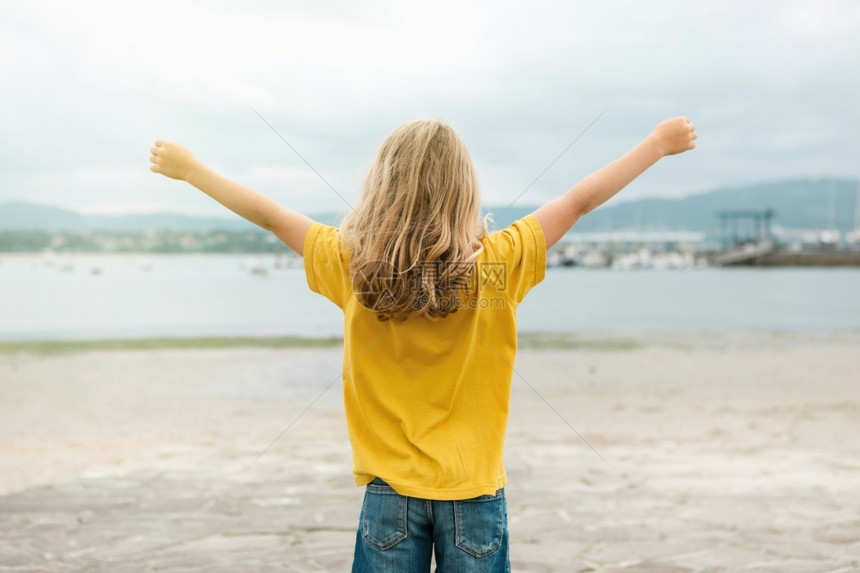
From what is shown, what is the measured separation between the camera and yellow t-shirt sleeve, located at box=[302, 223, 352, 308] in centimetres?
206

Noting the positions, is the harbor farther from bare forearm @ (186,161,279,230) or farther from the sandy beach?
bare forearm @ (186,161,279,230)

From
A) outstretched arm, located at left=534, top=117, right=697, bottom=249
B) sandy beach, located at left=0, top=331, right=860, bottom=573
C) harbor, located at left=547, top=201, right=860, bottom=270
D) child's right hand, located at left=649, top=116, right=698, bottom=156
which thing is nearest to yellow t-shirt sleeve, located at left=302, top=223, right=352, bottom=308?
outstretched arm, located at left=534, top=117, right=697, bottom=249

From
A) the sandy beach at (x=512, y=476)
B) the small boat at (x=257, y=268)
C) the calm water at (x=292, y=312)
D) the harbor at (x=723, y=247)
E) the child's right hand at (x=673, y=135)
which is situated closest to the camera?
the child's right hand at (x=673, y=135)

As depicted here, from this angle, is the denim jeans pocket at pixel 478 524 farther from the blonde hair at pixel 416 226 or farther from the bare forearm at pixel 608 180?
the bare forearm at pixel 608 180

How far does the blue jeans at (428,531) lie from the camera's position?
6.39 ft

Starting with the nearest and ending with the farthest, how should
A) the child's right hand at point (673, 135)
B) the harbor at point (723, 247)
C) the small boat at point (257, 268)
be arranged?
the child's right hand at point (673, 135)
the small boat at point (257, 268)
the harbor at point (723, 247)

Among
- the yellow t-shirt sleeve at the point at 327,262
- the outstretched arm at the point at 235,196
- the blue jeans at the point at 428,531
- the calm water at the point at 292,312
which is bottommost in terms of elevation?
the calm water at the point at 292,312

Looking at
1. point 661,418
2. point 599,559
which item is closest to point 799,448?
point 661,418

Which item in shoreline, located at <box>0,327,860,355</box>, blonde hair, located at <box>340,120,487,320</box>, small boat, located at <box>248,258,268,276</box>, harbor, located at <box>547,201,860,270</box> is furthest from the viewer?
harbor, located at <box>547,201,860,270</box>

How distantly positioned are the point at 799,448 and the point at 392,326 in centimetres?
588

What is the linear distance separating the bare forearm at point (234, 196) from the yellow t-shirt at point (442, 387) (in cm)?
34

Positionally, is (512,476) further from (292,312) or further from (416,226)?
(292,312)

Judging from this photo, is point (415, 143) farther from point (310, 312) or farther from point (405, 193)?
point (310, 312)

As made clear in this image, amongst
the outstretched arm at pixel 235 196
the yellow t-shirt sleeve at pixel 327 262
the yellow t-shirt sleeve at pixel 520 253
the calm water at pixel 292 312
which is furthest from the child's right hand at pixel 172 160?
the calm water at pixel 292 312
